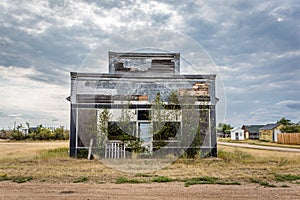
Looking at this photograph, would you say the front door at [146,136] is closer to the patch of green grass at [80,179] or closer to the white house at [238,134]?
the patch of green grass at [80,179]

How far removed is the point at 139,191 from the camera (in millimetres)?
6762

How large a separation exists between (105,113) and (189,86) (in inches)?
171

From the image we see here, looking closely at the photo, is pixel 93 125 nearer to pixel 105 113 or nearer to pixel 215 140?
pixel 105 113

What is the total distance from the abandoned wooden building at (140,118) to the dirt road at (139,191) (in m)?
6.21

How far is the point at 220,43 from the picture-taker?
574 inches

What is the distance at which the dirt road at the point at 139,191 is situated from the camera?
20.3 ft

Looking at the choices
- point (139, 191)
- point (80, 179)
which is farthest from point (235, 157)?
point (139, 191)

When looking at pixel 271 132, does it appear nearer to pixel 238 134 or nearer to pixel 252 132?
pixel 238 134

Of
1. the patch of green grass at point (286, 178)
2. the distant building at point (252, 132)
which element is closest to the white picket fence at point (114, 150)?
the patch of green grass at point (286, 178)

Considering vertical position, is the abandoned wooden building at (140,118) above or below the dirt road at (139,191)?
above

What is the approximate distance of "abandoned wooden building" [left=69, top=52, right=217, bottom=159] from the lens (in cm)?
1390

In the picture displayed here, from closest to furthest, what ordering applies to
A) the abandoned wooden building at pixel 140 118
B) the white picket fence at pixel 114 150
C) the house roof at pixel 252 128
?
the abandoned wooden building at pixel 140 118 < the white picket fence at pixel 114 150 < the house roof at pixel 252 128

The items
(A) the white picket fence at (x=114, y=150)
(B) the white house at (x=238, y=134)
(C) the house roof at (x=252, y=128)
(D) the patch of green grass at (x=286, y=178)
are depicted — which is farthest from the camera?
(C) the house roof at (x=252, y=128)

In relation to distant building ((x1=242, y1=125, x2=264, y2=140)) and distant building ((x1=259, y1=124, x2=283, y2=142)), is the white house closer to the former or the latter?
distant building ((x1=242, y1=125, x2=264, y2=140))
